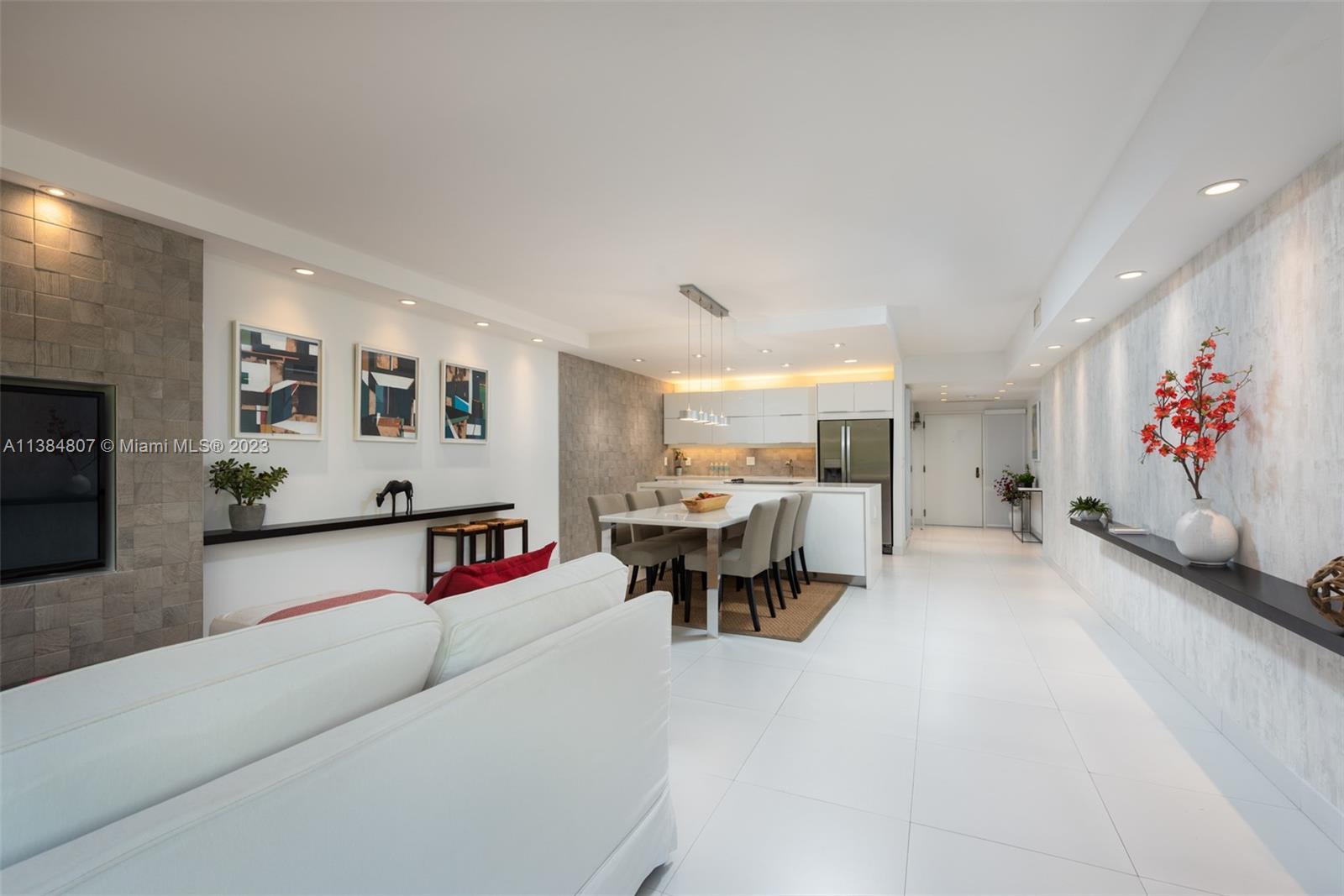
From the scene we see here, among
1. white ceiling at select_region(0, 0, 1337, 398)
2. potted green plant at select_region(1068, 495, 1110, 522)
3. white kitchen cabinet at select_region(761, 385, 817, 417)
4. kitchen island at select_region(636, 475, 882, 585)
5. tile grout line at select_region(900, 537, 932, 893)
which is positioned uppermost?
white ceiling at select_region(0, 0, 1337, 398)

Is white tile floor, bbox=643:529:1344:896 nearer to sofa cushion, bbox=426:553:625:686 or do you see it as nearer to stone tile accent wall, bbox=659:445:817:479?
sofa cushion, bbox=426:553:625:686

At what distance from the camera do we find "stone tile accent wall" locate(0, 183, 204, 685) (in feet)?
8.44

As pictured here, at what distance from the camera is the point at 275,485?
146 inches

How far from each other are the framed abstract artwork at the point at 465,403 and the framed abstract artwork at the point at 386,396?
0.29m

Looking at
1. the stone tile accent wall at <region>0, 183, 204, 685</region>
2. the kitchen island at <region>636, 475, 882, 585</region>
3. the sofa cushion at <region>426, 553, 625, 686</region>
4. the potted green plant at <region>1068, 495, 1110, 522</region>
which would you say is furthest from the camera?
the kitchen island at <region>636, 475, 882, 585</region>

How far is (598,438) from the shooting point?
23.3ft

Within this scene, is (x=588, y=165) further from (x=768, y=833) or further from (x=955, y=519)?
(x=955, y=519)

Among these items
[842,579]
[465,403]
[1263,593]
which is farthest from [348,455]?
[1263,593]

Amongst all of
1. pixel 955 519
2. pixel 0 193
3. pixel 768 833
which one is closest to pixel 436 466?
pixel 0 193

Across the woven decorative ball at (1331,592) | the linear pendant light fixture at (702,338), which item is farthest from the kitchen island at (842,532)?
the woven decorative ball at (1331,592)

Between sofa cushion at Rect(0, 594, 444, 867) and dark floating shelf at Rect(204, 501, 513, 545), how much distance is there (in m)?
2.85

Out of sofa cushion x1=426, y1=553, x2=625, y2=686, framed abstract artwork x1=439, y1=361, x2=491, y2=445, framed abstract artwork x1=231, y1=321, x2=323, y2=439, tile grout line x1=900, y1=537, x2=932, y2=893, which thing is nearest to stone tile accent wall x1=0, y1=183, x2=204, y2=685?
framed abstract artwork x1=231, y1=321, x2=323, y2=439

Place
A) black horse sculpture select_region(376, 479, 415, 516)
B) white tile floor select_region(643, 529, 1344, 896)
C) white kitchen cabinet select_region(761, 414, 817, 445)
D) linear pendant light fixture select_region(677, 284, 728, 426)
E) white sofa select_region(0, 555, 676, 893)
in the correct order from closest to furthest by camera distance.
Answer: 1. white sofa select_region(0, 555, 676, 893)
2. white tile floor select_region(643, 529, 1344, 896)
3. black horse sculpture select_region(376, 479, 415, 516)
4. linear pendant light fixture select_region(677, 284, 728, 426)
5. white kitchen cabinet select_region(761, 414, 817, 445)

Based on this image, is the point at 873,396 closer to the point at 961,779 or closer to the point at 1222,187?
the point at 1222,187
